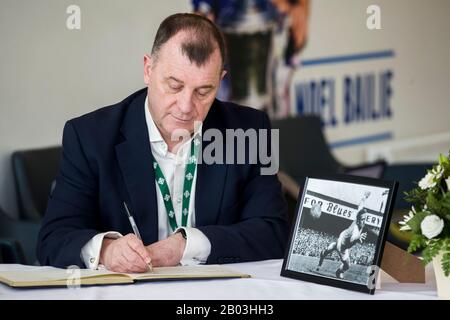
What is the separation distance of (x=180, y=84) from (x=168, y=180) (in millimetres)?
402

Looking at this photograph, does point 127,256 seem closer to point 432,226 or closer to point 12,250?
point 432,226

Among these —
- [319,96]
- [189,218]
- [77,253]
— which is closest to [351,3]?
[319,96]

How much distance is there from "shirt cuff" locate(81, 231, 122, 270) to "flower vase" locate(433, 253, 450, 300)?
97 cm

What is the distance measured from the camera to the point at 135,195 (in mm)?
2967

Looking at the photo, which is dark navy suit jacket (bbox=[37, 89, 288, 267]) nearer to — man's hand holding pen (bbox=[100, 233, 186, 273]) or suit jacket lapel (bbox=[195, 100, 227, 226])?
suit jacket lapel (bbox=[195, 100, 227, 226])

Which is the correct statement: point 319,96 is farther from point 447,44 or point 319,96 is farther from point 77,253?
point 77,253

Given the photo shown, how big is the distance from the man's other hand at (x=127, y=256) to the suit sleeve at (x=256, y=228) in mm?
324

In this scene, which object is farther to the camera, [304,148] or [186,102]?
[304,148]

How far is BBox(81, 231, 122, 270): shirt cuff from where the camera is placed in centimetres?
265

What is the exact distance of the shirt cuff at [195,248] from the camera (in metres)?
2.75

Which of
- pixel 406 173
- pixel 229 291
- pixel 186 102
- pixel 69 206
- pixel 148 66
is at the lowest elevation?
pixel 406 173

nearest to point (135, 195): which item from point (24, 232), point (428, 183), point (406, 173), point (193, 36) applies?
point (193, 36)

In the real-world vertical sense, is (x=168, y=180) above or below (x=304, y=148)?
above
